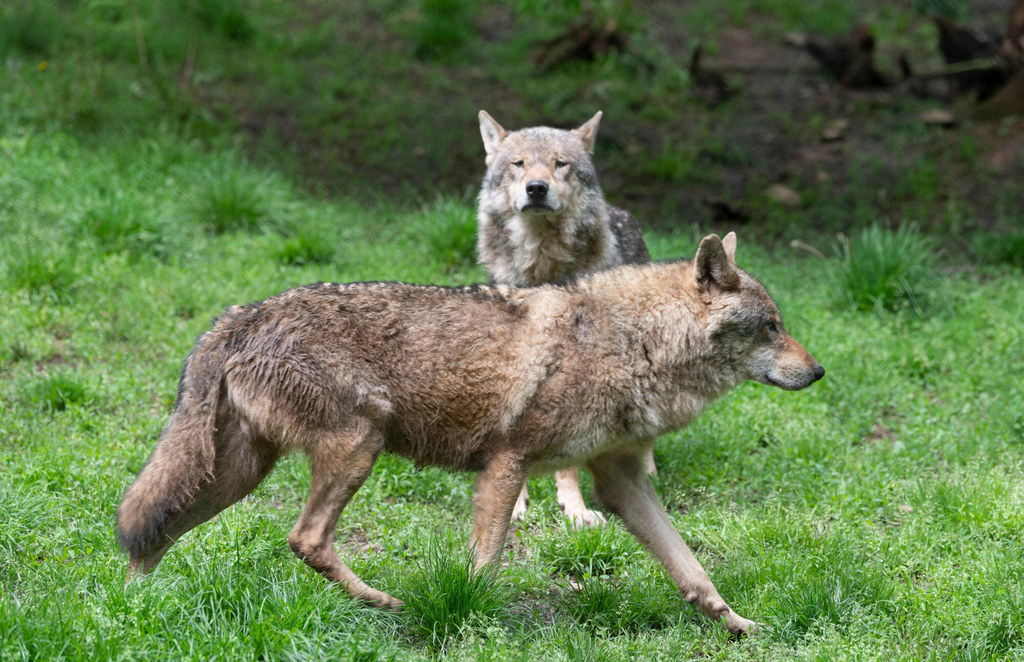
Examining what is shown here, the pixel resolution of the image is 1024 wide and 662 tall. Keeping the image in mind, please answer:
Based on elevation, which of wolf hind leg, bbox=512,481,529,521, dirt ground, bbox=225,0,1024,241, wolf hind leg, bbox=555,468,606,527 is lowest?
dirt ground, bbox=225,0,1024,241

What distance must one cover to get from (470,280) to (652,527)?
4.21 m

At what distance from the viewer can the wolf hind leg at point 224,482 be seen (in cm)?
449

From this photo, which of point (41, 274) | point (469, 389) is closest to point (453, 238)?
point (41, 274)

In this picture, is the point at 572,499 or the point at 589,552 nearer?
the point at 589,552

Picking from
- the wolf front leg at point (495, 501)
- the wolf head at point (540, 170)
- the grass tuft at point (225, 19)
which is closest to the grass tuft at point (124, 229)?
the wolf head at point (540, 170)

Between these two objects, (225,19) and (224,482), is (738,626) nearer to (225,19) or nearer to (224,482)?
(224,482)

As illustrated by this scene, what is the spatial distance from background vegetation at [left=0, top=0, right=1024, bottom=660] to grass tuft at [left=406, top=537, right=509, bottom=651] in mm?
14

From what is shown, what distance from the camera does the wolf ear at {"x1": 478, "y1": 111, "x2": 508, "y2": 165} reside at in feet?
23.5

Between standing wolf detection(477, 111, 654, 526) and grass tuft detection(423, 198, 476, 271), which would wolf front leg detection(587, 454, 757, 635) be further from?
grass tuft detection(423, 198, 476, 271)

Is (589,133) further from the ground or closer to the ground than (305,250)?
further from the ground

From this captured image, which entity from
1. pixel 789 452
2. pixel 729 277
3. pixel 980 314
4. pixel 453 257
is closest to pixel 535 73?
pixel 453 257

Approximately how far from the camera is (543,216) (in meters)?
6.46

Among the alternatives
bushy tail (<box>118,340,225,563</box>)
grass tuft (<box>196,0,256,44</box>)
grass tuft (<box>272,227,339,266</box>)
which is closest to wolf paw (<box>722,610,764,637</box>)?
bushy tail (<box>118,340,225,563</box>)

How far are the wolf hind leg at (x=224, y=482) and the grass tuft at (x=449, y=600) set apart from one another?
0.90 metres
